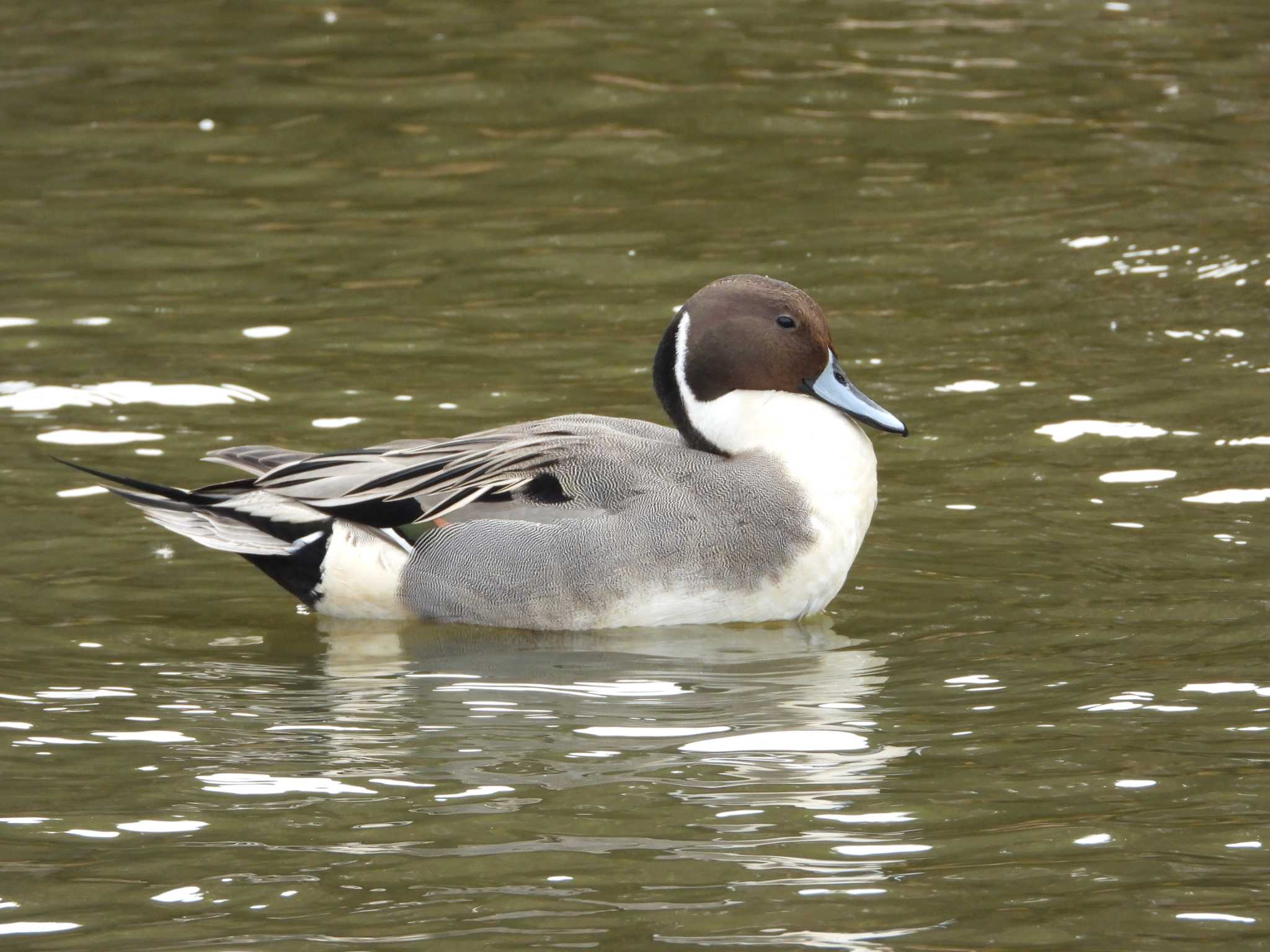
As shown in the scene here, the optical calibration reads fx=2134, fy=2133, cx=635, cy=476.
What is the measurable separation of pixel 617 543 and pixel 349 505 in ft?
3.01

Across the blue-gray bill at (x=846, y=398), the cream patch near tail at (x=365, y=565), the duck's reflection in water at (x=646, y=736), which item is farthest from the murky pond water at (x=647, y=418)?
the blue-gray bill at (x=846, y=398)

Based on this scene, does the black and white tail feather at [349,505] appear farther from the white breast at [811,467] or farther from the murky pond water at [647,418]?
the white breast at [811,467]

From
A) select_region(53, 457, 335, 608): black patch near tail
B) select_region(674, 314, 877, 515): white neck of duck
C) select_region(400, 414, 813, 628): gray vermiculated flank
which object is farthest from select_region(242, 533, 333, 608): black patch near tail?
select_region(674, 314, 877, 515): white neck of duck

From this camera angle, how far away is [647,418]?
8664 mm

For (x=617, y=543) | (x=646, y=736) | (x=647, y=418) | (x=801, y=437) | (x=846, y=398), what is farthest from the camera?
(x=647, y=418)

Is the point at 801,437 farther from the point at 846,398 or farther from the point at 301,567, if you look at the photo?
the point at 301,567

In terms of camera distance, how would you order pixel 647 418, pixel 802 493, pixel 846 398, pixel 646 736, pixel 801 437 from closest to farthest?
pixel 646 736, pixel 802 493, pixel 801 437, pixel 846 398, pixel 647 418

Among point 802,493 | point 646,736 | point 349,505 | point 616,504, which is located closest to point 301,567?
point 349,505

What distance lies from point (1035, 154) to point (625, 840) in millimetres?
8251

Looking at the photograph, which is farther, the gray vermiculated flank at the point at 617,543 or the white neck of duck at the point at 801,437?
the white neck of duck at the point at 801,437

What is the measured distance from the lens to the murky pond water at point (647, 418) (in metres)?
4.51

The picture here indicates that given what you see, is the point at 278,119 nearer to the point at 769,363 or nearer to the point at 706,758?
the point at 769,363

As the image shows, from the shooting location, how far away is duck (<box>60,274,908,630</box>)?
258 inches

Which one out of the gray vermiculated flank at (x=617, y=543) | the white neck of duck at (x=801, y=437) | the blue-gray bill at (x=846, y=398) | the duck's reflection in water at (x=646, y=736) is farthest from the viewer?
the blue-gray bill at (x=846, y=398)
